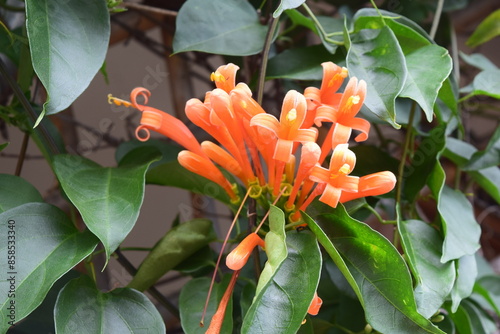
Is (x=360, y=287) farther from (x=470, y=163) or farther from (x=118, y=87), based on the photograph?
(x=118, y=87)

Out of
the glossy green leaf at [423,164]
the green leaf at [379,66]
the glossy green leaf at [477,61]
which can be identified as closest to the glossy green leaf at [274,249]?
the green leaf at [379,66]

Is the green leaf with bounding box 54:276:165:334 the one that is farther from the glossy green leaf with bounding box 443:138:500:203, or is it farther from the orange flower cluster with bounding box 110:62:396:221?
the glossy green leaf with bounding box 443:138:500:203

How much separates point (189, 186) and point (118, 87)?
56cm

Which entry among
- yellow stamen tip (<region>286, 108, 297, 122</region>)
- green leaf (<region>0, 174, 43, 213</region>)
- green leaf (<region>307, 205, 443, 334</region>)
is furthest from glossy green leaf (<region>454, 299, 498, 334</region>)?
green leaf (<region>0, 174, 43, 213</region>)

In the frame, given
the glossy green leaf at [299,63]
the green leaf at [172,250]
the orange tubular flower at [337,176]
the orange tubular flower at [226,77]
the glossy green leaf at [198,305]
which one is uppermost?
the orange tubular flower at [226,77]

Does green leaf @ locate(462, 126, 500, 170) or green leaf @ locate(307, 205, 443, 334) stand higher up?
green leaf @ locate(307, 205, 443, 334)

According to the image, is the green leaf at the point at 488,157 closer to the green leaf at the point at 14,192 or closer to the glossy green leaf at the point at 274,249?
the glossy green leaf at the point at 274,249

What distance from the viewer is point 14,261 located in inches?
16.8

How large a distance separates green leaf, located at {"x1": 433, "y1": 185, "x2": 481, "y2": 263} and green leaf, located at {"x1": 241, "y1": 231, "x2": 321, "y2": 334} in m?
0.13

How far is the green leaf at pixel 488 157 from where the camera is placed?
2.00 feet

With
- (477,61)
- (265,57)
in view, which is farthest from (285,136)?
(477,61)

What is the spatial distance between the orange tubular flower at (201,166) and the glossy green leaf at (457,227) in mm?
193

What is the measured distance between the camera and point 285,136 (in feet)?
1.38

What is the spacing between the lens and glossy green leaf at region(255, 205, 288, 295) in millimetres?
359
